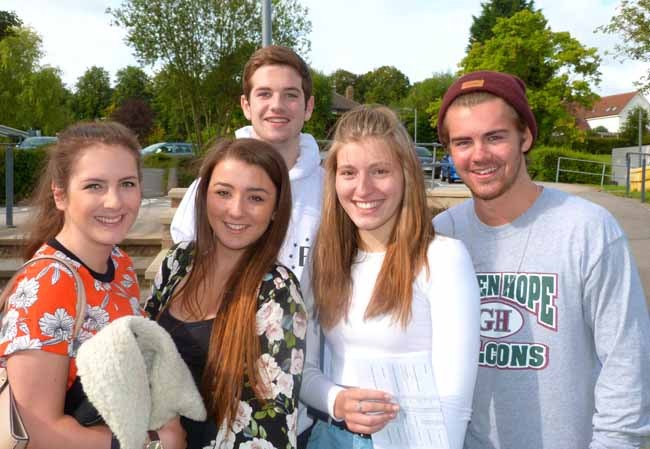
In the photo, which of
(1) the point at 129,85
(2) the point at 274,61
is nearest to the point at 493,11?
(1) the point at 129,85

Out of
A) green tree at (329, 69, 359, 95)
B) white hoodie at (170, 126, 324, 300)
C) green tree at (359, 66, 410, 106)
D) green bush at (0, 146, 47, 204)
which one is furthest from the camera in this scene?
green tree at (329, 69, 359, 95)

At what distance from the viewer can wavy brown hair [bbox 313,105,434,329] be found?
6.54 ft

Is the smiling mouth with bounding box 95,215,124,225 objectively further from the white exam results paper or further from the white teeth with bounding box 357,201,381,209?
the white exam results paper

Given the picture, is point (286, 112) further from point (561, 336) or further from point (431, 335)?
point (561, 336)

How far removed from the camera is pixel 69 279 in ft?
5.76

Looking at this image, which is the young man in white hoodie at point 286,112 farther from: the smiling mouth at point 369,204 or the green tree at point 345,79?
the green tree at point 345,79

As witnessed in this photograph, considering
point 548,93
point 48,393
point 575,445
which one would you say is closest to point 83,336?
point 48,393

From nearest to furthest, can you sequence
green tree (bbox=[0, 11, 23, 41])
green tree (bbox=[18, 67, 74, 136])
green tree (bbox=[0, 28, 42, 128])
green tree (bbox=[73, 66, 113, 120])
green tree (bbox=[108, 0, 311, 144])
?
1. green tree (bbox=[108, 0, 311, 144])
2. green tree (bbox=[0, 11, 23, 41])
3. green tree (bbox=[0, 28, 42, 128])
4. green tree (bbox=[18, 67, 74, 136])
5. green tree (bbox=[73, 66, 113, 120])

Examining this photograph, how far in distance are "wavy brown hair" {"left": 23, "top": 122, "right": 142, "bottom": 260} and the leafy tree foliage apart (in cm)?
4532

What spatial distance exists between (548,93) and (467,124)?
3935cm

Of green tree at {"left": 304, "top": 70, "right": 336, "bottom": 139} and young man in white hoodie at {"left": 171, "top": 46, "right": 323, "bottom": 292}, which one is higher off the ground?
green tree at {"left": 304, "top": 70, "right": 336, "bottom": 139}

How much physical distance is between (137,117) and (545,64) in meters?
29.6

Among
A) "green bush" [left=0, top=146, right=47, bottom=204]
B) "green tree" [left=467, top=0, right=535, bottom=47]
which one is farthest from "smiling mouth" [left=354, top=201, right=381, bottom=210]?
"green tree" [left=467, top=0, right=535, bottom=47]

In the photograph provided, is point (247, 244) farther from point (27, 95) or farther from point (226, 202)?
point (27, 95)
